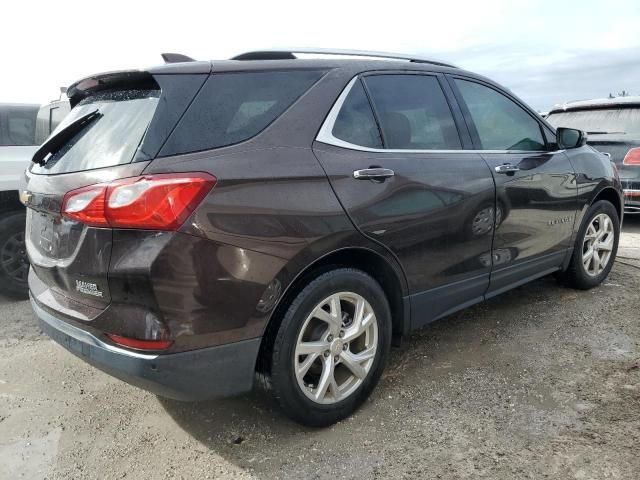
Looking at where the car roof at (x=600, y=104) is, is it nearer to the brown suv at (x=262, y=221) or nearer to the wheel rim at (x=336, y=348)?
the brown suv at (x=262, y=221)

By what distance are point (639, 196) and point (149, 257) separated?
6.56 m

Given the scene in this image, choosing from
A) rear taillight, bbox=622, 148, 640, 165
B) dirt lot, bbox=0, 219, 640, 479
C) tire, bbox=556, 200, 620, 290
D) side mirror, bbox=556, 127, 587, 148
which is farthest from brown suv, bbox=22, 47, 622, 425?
rear taillight, bbox=622, 148, 640, 165

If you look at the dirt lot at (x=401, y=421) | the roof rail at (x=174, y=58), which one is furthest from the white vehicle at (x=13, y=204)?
the roof rail at (x=174, y=58)

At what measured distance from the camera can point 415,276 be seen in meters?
2.92

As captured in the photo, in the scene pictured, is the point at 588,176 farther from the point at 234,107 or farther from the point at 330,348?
the point at 234,107

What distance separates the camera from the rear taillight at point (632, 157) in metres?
6.69

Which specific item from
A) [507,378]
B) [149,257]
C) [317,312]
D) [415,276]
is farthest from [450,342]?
[149,257]

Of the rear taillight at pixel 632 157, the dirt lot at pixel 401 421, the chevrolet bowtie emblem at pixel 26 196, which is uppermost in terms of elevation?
the rear taillight at pixel 632 157

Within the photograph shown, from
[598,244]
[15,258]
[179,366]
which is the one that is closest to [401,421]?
[179,366]

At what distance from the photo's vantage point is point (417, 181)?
2846 millimetres

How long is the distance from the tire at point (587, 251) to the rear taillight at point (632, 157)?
8.23 ft

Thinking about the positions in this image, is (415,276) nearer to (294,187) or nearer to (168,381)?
(294,187)

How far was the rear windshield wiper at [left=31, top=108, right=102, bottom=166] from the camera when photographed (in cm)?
256

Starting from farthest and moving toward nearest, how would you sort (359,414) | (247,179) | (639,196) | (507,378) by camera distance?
(639,196) → (507,378) → (359,414) → (247,179)
